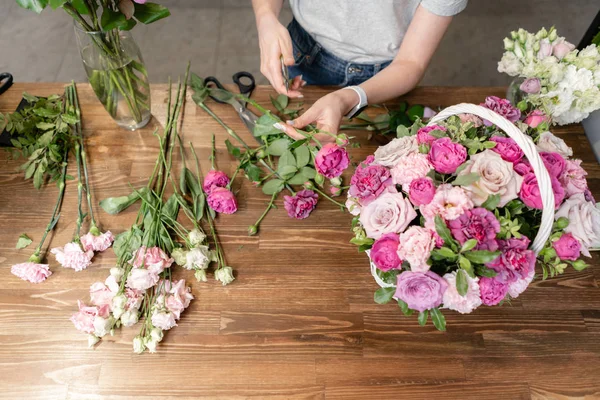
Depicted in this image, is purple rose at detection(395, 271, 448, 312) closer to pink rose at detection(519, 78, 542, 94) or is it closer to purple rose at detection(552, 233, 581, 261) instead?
purple rose at detection(552, 233, 581, 261)

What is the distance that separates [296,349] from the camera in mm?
852

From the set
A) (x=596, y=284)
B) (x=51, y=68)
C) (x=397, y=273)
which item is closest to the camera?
(x=397, y=273)

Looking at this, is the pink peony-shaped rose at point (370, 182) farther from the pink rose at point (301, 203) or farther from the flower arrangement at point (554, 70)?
the flower arrangement at point (554, 70)

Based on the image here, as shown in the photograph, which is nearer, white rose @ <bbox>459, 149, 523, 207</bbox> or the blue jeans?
white rose @ <bbox>459, 149, 523, 207</bbox>

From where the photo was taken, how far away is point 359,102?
1.06 metres

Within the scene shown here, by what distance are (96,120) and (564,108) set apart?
3.42 ft

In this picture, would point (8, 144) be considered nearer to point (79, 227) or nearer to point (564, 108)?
point (79, 227)

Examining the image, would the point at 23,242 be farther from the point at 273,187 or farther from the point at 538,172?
the point at 538,172

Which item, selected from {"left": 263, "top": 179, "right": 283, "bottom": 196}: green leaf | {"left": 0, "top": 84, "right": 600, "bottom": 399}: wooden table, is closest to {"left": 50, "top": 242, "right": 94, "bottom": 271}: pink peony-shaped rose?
{"left": 0, "top": 84, "right": 600, "bottom": 399}: wooden table

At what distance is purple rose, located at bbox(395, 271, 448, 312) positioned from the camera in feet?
2.19

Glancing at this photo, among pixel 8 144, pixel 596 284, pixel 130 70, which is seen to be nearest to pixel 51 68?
pixel 8 144

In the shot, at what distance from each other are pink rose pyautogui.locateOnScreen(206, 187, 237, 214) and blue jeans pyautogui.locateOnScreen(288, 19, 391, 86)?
21.7 inches

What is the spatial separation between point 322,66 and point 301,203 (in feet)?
1.81

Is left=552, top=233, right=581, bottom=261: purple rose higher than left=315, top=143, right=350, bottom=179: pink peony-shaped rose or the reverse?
higher
